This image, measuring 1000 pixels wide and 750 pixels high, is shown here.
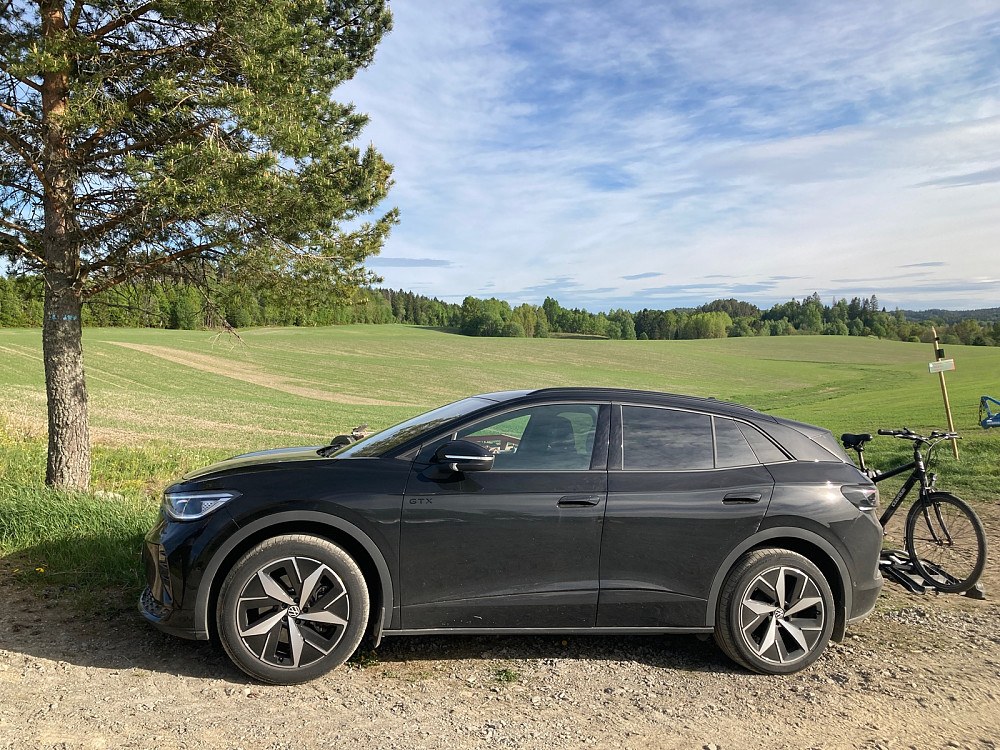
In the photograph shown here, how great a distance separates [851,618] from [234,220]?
6.43m

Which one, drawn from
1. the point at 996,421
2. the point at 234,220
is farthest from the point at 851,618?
the point at 996,421

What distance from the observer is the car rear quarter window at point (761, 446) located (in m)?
4.20

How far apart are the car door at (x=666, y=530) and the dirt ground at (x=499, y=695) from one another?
38 centimetres

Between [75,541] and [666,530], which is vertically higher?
[666,530]

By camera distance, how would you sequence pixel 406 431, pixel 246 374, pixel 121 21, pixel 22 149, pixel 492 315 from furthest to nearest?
pixel 492 315 < pixel 246 374 < pixel 121 21 < pixel 22 149 < pixel 406 431

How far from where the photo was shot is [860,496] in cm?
416

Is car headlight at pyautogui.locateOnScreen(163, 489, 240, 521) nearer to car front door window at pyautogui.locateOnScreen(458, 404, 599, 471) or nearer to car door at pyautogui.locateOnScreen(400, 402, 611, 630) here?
car door at pyautogui.locateOnScreen(400, 402, 611, 630)

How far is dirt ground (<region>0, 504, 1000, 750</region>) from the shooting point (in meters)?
3.18

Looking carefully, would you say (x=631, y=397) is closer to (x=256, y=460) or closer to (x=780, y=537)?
(x=780, y=537)

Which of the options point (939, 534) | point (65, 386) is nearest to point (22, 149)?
point (65, 386)

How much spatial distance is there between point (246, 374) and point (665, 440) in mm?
44049

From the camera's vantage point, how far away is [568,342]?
82250 millimetres

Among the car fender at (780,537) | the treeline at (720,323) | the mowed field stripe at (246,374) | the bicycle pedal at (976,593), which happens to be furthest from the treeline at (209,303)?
the treeline at (720,323)

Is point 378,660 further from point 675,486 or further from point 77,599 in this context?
point 77,599
